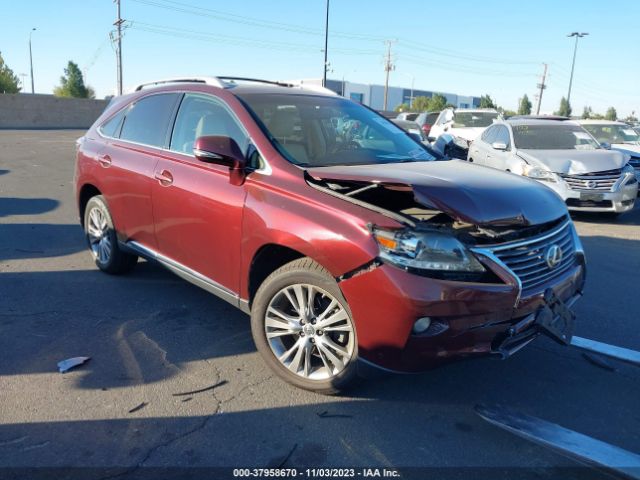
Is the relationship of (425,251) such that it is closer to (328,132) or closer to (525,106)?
(328,132)

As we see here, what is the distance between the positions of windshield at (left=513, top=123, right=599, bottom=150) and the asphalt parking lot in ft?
17.2

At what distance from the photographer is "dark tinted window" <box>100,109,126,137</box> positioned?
509 cm

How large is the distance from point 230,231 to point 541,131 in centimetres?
821

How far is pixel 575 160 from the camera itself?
8.77 metres

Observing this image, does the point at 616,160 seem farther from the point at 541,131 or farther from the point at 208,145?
the point at 208,145

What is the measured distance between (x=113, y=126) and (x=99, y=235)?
1111mm

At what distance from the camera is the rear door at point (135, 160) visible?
4.38 metres

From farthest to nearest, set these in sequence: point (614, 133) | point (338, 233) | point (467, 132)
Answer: point (467, 132)
point (614, 133)
point (338, 233)

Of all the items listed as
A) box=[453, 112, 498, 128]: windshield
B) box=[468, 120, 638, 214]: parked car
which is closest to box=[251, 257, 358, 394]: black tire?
box=[468, 120, 638, 214]: parked car

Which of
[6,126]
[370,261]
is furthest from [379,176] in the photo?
[6,126]

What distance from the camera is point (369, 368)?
2.88m

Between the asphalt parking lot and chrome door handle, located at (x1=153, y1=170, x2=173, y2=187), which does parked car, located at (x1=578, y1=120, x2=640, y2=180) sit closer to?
the asphalt parking lot

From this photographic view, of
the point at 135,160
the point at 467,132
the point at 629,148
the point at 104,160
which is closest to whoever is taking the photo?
the point at 135,160

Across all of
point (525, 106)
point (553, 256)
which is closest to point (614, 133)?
point (553, 256)
